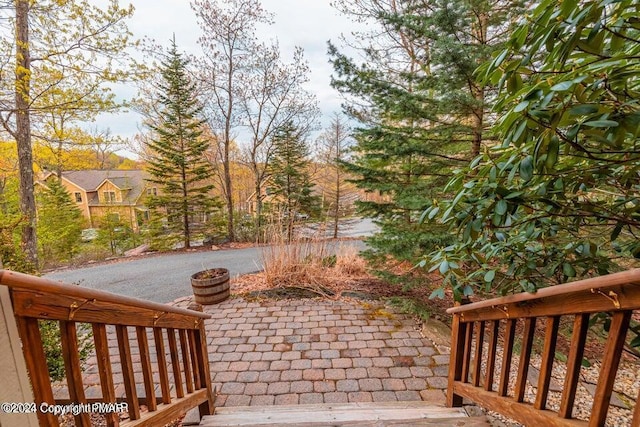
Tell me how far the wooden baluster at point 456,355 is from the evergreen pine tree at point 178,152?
8466 millimetres

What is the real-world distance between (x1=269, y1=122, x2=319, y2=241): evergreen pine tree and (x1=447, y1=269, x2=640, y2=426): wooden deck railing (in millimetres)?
8484

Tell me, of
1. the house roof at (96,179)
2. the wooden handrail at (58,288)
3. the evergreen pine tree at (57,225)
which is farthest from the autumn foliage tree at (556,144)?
the house roof at (96,179)

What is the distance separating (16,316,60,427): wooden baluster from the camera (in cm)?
72

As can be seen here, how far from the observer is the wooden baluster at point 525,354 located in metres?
1.14

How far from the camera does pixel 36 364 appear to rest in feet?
2.45

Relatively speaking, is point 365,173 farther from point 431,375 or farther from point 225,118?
point 225,118

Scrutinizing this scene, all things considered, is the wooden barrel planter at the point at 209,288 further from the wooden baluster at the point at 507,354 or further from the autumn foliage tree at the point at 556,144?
the wooden baluster at the point at 507,354

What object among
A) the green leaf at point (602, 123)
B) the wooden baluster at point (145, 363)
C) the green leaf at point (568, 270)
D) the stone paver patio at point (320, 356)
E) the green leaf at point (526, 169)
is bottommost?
the stone paver patio at point (320, 356)

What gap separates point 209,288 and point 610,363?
360 cm

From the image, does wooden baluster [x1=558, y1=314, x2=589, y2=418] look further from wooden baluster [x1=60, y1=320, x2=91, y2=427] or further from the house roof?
the house roof

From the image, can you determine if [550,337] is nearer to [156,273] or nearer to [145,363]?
[145,363]

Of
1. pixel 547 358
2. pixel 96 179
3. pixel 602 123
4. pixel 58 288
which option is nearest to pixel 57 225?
pixel 58 288

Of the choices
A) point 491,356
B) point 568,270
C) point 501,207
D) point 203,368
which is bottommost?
point 203,368

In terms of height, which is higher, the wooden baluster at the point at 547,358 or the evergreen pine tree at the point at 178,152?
the evergreen pine tree at the point at 178,152
